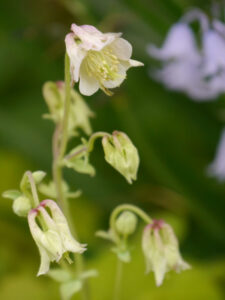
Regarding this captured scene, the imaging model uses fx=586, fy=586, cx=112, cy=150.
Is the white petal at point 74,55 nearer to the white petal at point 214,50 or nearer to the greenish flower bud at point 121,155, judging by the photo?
the greenish flower bud at point 121,155

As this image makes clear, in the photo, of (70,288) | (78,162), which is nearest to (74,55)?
(78,162)

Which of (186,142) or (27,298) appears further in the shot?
(186,142)

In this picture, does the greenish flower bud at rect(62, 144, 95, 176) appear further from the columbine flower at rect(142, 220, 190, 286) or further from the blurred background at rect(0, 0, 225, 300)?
the blurred background at rect(0, 0, 225, 300)

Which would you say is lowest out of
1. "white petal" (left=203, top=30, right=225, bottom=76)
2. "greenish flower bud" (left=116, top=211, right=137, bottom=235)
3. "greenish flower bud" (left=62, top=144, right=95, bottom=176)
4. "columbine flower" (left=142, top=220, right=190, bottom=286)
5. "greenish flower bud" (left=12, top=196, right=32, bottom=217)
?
"columbine flower" (left=142, top=220, right=190, bottom=286)

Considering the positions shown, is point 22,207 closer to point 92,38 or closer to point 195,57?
point 92,38

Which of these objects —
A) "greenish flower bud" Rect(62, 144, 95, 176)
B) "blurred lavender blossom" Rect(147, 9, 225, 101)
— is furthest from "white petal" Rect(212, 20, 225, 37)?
"greenish flower bud" Rect(62, 144, 95, 176)

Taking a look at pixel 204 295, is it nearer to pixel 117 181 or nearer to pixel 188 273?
pixel 188 273

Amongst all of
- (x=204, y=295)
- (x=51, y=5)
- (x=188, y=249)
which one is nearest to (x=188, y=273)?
(x=204, y=295)
